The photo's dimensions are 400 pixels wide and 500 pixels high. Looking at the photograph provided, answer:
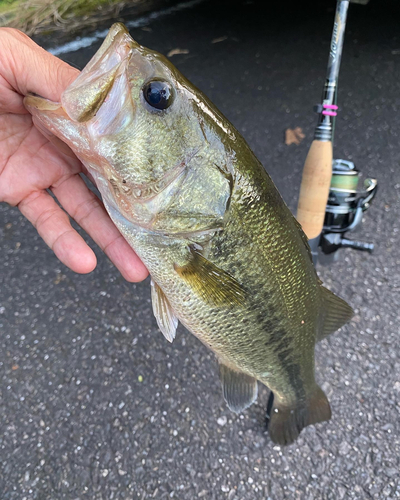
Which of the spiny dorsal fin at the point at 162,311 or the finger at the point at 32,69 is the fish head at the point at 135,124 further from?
the spiny dorsal fin at the point at 162,311

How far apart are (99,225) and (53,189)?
1.02ft

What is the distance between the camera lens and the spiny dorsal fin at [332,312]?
154 centimetres

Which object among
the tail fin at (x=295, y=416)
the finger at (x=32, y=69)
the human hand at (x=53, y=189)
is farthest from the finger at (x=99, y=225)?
the tail fin at (x=295, y=416)

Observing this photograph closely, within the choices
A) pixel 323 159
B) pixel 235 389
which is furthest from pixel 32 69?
pixel 235 389

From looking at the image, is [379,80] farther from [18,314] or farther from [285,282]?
[18,314]

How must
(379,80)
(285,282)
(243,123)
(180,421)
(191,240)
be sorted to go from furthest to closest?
1. (379,80)
2. (243,123)
3. (180,421)
4. (285,282)
5. (191,240)

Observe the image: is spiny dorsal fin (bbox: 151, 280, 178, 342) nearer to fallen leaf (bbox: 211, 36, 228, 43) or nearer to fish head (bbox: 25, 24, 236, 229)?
fish head (bbox: 25, 24, 236, 229)

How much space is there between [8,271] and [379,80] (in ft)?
12.5

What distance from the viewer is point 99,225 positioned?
151 centimetres

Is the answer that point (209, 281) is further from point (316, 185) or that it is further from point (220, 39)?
point (220, 39)

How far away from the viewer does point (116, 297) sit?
2.32 metres

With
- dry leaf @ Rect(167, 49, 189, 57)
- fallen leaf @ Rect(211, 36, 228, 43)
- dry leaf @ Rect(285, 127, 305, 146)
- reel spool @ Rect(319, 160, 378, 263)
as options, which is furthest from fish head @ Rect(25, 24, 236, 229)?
fallen leaf @ Rect(211, 36, 228, 43)

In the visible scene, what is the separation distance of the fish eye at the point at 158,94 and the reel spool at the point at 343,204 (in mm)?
1220

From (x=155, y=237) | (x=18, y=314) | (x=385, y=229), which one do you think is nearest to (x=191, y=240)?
(x=155, y=237)
